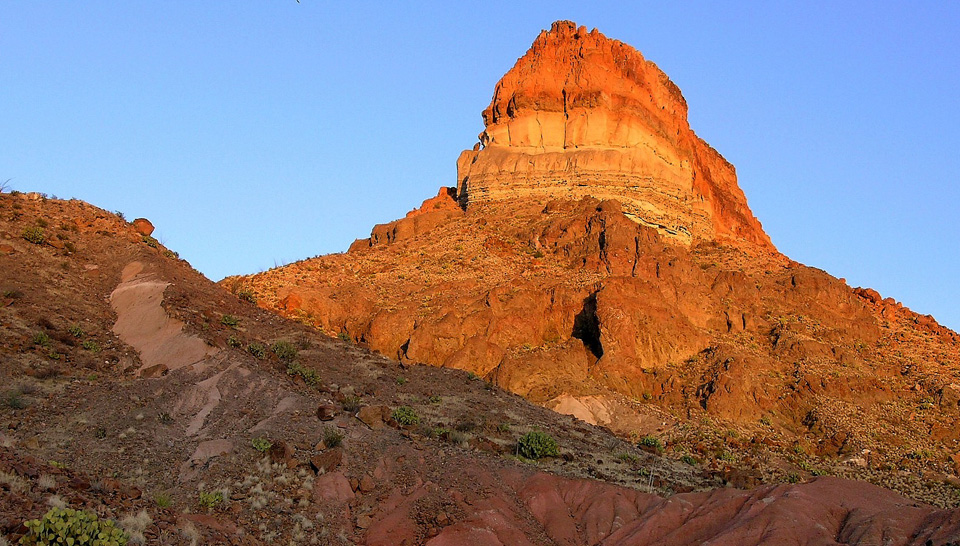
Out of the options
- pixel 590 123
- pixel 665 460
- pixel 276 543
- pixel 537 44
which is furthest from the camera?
pixel 537 44

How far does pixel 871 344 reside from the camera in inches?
1597

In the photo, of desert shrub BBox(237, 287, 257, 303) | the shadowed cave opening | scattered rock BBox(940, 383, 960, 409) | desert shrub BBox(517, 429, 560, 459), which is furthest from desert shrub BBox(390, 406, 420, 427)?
scattered rock BBox(940, 383, 960, 409)

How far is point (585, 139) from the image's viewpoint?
49812 millimetres

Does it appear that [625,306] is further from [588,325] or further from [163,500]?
[163,500]

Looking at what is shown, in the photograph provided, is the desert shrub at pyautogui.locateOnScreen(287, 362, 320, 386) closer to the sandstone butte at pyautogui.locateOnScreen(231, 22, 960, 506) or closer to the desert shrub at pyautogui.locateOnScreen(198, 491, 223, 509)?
the sandstone butte at pyautogui.locateOnScreen(231, 22, 960, 506)

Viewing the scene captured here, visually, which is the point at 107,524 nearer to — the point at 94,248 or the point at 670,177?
the point at 94,248

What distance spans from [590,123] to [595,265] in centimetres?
1237

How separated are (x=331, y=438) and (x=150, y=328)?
10816 millimetres

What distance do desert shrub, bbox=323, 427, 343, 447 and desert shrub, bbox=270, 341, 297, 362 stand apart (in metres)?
8.34

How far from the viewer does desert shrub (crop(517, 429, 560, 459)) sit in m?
22.9

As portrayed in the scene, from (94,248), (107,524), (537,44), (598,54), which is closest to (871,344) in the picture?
Answer: (598,54)

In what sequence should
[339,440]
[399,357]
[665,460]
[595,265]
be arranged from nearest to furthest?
[339,440] < [665,460] < [399,357] < [595,265]

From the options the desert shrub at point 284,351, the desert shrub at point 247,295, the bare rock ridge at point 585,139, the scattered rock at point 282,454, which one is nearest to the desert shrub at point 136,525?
the scattered rock at point 282,454

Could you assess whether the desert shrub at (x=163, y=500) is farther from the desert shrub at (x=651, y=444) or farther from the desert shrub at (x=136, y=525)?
the desert shrub at (x=651, y=444)
